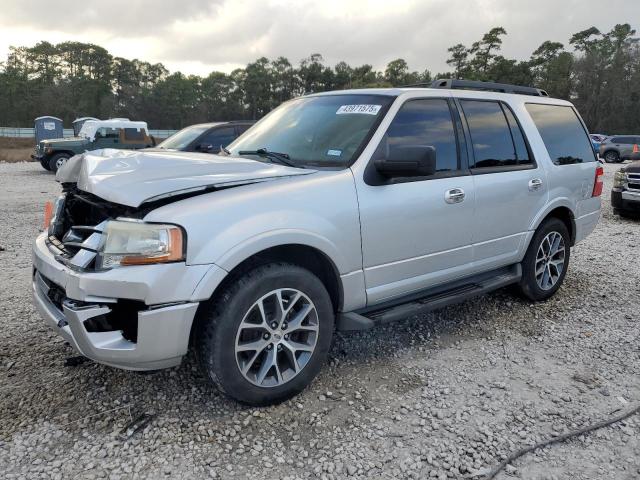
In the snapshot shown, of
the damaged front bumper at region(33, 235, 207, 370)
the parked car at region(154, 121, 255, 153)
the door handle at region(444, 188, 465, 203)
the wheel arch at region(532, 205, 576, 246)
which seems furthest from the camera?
the parked car at region(154, 121, 255, 153)

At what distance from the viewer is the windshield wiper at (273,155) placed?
3.27m

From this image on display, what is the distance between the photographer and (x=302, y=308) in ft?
9.27

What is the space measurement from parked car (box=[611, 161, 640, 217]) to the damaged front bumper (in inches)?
360

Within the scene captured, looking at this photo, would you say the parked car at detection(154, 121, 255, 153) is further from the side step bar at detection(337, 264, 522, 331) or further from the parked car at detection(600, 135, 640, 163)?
the parked car at detection(600, 135, 640, 163)

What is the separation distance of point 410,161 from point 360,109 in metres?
0.75

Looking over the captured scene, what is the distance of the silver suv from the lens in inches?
93.7

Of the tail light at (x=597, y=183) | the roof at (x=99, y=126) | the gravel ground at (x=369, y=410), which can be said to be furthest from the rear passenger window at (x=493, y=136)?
the roof at (x=99, y=126)

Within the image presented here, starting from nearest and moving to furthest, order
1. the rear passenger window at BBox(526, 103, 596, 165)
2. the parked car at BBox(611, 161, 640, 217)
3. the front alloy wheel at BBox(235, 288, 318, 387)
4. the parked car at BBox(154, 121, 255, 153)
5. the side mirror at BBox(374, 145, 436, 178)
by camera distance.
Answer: the front alloy wheel at BBox(235, 288, 318, 387)
the side mirror at BBox(374, 145, 436, 178)
the rear passenger window at BBox(526, 103, 596, 165)
the parked car at BBox(611, 161, 640, 217)
the parked car at BBox(154, 121, 255, 153)

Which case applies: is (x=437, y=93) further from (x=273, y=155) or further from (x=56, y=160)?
(x=56, y=160)

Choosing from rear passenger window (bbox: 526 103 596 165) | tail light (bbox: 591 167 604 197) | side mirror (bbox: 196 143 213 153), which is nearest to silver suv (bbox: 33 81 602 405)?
rear passenger window (bbox: 526 103 596 165)

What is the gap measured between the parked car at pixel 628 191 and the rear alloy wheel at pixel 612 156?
71.9 feet

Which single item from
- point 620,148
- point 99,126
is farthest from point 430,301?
point 620,148

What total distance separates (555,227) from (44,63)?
9322 centimetres

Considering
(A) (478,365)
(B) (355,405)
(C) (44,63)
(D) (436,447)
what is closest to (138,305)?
(B) (355,405)
